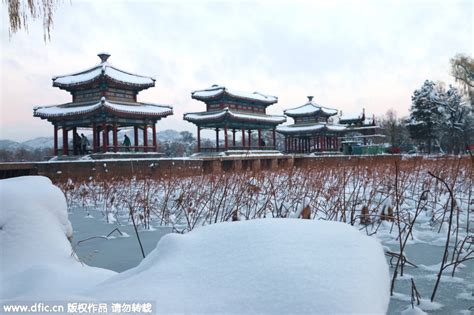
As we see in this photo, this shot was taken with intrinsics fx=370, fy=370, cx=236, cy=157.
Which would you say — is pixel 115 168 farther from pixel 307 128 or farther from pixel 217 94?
pixel 307 128

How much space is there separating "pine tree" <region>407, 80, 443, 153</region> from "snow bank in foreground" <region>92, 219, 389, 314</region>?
33843 mm

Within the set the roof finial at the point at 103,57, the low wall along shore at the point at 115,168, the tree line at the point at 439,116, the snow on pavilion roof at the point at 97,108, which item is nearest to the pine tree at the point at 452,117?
the tree line at the point at 439,116

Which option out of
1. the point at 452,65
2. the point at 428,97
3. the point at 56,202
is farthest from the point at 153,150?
the point at 428,97

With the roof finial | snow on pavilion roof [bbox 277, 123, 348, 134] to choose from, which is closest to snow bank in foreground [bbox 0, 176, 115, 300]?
the roof finial

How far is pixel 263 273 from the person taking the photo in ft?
4.10

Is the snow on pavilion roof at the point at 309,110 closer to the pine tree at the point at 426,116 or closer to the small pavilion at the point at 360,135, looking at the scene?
the small pavilion at the point at 360,135

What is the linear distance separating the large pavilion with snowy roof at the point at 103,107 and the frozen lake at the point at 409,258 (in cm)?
1154

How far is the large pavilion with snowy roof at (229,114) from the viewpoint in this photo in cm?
2062

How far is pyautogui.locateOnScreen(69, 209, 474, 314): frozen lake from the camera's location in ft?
7.30

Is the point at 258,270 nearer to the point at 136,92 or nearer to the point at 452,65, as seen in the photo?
the point at 136,92

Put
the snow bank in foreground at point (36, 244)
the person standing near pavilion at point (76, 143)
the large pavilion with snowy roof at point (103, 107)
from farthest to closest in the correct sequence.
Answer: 1. the person standing near pavilion at point (76, 143)
2. the large pavilion with snowy roof at point (103, 107)
3. the snow bank in foreground at point (36, 244)

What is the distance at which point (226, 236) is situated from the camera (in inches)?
59.3

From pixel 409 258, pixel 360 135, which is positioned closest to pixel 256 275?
pixel 409 258

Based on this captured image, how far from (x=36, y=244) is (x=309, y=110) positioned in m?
27.3
